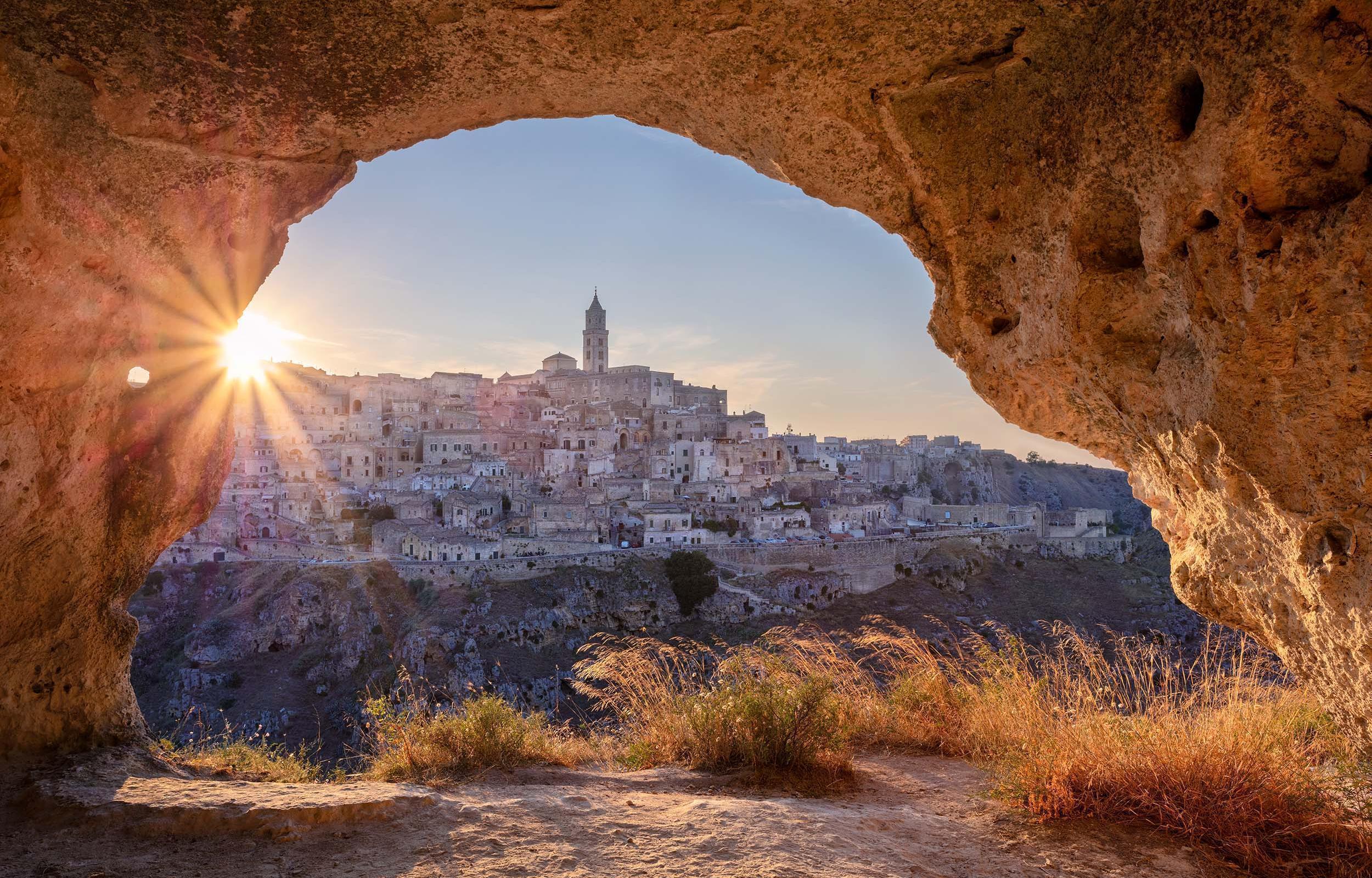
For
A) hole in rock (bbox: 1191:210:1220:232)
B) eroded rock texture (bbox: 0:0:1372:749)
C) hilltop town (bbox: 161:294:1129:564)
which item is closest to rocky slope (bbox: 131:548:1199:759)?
hilltop town (bbox: 161:294:1129:564)

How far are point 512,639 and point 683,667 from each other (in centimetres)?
2867

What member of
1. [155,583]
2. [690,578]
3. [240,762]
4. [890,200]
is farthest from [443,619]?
[890,200]

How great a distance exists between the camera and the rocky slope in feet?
92.2

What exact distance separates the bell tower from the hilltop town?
22.4 ft

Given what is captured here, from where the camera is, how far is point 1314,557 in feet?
8.10

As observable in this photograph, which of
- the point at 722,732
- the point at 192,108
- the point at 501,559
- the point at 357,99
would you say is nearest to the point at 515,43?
the point at 357,99

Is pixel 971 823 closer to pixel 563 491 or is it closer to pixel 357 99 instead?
pixel 357 99

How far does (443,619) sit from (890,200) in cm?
3203

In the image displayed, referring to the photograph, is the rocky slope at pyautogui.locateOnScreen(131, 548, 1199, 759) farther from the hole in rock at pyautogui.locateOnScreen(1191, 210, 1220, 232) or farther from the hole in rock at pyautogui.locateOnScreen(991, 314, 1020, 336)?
the hole in rock at pyautogui.locateOnScreen(1191, 210, 1220, 232)

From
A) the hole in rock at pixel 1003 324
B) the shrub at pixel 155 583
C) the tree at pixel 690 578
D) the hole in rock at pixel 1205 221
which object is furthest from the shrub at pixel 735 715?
the shrub at pixel 155 583

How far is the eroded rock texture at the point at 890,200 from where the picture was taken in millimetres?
2295

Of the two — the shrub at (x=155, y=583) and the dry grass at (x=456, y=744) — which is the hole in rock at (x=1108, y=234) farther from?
the shrub at (x=155, y=583)

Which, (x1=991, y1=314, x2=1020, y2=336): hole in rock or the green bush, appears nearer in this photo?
(x1=991, y1=314, x2=1020, y2=336): hole in rock

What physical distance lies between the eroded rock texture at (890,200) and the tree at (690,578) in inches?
1301
